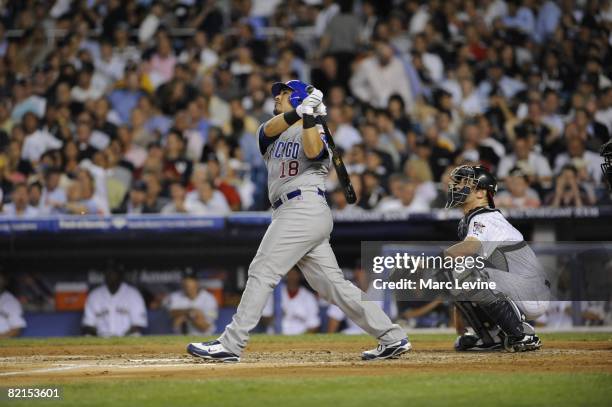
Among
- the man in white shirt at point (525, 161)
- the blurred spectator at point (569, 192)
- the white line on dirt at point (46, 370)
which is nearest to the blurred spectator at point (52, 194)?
the man in white shirt at point (525, 161)

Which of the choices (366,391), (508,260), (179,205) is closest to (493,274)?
(508,260)

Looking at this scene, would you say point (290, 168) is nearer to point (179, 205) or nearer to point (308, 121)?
point (308, 121)

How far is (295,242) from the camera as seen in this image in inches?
257

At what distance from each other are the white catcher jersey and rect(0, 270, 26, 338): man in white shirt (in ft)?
19.5

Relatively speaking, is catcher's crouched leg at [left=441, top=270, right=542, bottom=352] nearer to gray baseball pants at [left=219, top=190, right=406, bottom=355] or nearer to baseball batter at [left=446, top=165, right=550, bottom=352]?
baseball batter at [left=446, top=165, right=550, bottom=352]

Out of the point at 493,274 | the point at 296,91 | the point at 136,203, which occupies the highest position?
the point at 296,91

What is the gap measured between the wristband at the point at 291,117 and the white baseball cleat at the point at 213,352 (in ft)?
4.77

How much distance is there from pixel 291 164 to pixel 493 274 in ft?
5.32

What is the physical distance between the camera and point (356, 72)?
47.6 feet

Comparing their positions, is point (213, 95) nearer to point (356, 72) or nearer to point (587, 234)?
point (356, 72)

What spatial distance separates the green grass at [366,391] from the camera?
4957 mm

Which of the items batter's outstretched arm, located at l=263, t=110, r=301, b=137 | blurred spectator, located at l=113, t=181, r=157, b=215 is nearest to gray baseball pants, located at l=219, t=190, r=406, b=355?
batter's outstretched arm, located at l=263, t=110, r=301, b=137

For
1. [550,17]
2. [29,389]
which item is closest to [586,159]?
[550,17]

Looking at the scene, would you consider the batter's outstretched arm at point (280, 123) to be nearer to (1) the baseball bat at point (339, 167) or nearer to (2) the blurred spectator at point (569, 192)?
(1) the baseball bat at point (339, 167)
